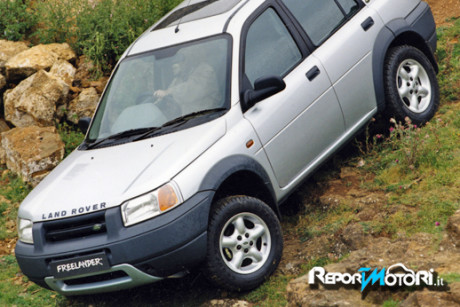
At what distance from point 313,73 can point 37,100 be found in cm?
457

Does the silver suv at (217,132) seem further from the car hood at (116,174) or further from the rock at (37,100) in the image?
the rock at (37,100)

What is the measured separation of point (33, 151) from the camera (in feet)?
28.8

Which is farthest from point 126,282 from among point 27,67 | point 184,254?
point 27,67

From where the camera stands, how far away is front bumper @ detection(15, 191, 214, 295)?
4.91 metres

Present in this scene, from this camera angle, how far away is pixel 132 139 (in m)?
5.80

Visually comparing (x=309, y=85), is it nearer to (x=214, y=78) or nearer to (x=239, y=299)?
(x=214, y=78)

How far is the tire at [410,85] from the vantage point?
695 cm

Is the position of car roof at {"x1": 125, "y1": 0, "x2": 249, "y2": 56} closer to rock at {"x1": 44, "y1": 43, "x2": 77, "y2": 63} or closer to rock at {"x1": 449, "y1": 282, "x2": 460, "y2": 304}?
rock at {"x1": 449, "y1": 282, "x2": 460, "y2": 304}

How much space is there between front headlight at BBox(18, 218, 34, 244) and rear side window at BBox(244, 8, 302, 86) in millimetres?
2171

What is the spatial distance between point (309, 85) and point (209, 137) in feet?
4.17

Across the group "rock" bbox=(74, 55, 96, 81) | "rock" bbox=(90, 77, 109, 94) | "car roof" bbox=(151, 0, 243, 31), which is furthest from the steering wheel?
"rock" bbox=(74, 55, 96, 81)

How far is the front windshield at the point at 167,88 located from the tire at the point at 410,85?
1912 millimetres

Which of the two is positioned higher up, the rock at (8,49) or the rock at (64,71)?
the rock at (8,49)

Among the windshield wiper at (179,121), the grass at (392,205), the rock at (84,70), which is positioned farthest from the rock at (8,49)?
the windshield wiper at (179,121)
